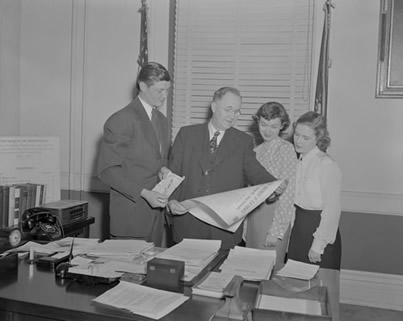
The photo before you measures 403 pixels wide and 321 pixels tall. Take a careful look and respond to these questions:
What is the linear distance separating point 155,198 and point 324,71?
174 centimetres

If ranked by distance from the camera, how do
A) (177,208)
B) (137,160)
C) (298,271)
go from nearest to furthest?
(298,271) < (177,208) < (137,160)

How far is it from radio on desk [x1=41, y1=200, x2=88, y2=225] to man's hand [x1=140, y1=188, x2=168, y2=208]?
599 mm

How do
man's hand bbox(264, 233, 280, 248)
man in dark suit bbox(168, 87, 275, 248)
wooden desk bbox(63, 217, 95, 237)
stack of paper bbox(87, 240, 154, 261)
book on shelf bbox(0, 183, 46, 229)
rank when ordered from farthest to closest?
book on shelf bbox(0, 183, 46, 229) → wooden desk bbox(63, 217, 95, 237) → man's hand bbox(264, 233, 280, 248) → man in dark suit bbox(168, 87, 275, 248) → stack of paper bbox(87, 240, 154, 261)

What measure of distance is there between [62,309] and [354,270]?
9.29 ft

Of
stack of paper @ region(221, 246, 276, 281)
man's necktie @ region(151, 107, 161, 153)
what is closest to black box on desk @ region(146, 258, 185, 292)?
stack of paper @ region(221, 246, 276, 281)

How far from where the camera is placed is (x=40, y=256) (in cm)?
232

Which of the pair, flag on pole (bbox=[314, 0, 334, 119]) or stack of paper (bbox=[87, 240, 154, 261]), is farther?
flag on pole (bbox=[314, 0, 334, 119])

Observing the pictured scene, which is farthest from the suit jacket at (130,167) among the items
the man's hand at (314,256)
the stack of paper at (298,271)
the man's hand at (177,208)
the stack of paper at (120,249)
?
the stack of paper at (298,271)

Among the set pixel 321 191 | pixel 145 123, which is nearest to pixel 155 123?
pixel 145 123

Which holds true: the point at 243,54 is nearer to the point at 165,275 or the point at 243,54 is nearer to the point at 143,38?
the point at 143,38

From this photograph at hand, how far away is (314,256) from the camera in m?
2.93

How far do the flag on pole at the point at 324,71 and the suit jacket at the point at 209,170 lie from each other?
1043 millimetres

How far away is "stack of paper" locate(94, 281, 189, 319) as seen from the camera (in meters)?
1.72

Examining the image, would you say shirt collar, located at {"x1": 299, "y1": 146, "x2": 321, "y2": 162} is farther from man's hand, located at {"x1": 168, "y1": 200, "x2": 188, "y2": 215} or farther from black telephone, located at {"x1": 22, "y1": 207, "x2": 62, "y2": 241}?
black telephone, located at {"x1": 22, "y1": 207, "x2": 62, "y2": 241}
